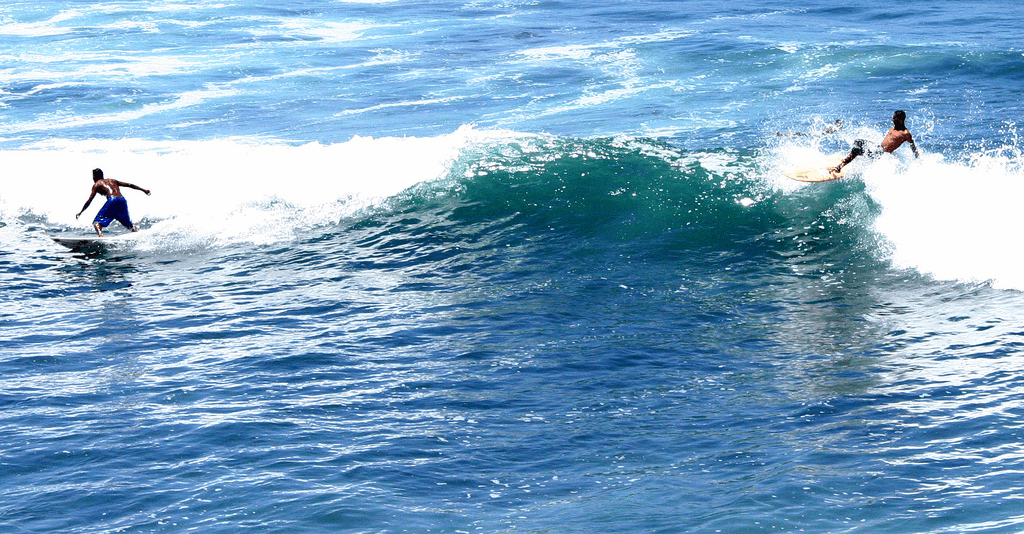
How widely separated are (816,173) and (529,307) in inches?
256

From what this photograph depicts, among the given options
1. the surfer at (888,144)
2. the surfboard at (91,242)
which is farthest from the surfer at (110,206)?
the surfer at (888,144)

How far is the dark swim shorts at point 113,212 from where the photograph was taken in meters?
17.0

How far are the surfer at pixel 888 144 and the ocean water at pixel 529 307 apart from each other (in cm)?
35

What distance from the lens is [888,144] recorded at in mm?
16234

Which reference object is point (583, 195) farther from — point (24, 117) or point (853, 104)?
point (24, 117)

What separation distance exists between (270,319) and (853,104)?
17051mm

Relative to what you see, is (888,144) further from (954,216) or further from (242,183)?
(242,183)

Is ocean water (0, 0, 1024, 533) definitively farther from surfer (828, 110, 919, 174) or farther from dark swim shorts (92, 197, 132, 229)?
dark swim shorts (92, 197, 132, 229)

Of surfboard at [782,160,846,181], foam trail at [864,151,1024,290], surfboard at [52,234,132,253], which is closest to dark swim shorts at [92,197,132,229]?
surfboard at [52,234,132,253]

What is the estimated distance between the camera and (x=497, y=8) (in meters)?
41.1

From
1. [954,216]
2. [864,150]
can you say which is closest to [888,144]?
[864,150]

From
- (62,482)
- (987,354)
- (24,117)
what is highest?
(24,117)

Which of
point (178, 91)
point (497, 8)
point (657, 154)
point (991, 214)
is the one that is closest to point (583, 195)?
point (657, 154)

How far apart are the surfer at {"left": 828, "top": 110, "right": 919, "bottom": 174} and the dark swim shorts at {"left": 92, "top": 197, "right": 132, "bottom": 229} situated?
11983 millimetres
